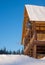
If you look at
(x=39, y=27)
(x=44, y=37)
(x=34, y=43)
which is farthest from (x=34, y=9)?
(x=34, y=43)

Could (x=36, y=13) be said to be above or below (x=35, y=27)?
above

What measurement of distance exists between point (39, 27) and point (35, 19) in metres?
3.11

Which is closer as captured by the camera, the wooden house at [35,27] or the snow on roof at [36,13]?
the wooden house at [35,27]

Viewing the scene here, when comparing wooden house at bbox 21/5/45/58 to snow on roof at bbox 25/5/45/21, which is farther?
snow on roof at bbox 25/5/45/21

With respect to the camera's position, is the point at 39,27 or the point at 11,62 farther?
the point at 39,27

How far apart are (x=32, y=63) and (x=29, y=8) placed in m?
9.94

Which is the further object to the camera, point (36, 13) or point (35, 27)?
point (36, 13)

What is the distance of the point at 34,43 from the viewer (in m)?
10.8

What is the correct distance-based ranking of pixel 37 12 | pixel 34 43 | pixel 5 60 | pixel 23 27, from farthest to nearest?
1. pixel 23 27
2. pixel 37 12
3. pixel 34 43
4. pixel 5 60

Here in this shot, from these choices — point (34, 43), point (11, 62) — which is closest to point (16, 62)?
point (11, 62)

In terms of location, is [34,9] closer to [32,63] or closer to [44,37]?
[44,37]

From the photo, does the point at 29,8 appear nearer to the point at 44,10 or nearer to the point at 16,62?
the point at 44,10

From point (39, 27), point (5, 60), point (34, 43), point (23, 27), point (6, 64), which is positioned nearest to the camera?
point (6, 64)

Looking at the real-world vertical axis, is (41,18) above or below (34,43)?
above
